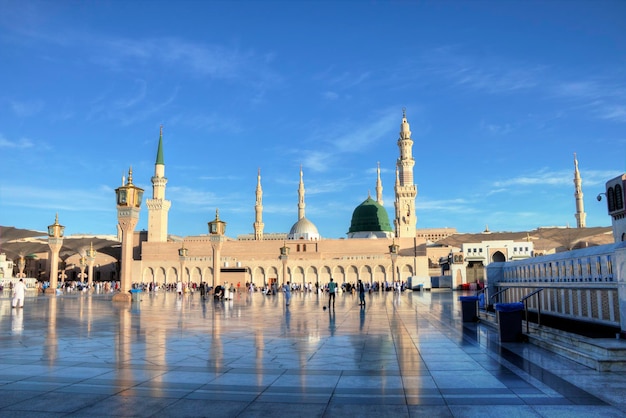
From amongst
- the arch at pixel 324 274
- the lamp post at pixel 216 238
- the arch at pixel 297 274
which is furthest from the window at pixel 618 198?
the arch at pixel 297 274

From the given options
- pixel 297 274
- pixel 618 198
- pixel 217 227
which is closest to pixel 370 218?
pixel 297 274

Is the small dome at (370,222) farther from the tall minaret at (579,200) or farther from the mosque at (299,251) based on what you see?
the tall minaret at (579,200)

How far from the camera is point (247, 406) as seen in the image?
415 cm

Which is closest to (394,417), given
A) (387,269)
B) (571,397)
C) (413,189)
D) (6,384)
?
(571,397)

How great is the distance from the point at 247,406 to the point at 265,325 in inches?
287

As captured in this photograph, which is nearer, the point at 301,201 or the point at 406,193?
the point at 406,193

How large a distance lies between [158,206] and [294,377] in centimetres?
7583

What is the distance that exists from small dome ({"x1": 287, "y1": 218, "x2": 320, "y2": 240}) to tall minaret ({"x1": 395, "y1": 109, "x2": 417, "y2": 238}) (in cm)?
1698

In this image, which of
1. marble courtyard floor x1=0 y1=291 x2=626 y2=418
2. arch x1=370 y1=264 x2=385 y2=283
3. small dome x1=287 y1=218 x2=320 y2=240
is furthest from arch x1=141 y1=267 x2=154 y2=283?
marble courtyard floor x1=0 y1=291 x2=626 y2=418

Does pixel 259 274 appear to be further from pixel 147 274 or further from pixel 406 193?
pixel 406 193

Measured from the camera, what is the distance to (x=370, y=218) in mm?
89375

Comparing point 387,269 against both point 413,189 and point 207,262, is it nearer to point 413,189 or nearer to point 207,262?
point 413,189

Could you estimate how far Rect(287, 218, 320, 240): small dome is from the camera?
8769cm

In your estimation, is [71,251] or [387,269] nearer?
[387,269]
